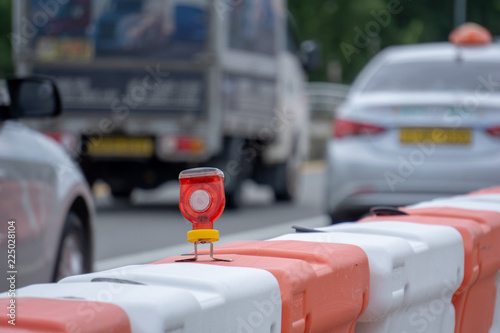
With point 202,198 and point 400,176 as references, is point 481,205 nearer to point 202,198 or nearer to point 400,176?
point 202,198

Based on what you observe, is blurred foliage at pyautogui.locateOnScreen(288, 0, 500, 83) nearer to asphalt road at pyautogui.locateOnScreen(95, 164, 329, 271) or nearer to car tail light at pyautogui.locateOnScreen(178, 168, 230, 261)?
asphalt road at pyautogui.locateOnScreen(95, 164, 329, 271)

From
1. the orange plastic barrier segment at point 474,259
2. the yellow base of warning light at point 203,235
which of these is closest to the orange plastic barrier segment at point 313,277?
the yellow base of warning light at point 203,235

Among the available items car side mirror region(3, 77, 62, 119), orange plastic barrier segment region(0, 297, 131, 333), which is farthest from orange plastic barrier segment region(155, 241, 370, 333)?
car side mirror region(3, 77, 62, 119)

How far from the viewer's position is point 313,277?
250 cm

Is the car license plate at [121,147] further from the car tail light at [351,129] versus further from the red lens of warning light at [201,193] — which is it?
the red lens of warning light at [201,193]

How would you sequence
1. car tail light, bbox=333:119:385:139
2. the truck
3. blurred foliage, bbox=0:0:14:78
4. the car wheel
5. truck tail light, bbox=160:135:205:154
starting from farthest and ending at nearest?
blurred foliage, bbox=0:0:14:78 < the truck < truck tail light, bbox=160:135:205:154 < car tail light, bbox=333:119:385:139 < the car wheel

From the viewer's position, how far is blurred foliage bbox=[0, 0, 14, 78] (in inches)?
1812

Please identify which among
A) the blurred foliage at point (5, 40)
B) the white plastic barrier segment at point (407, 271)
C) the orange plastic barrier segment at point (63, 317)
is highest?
the blurred foliage at point (5, 40)

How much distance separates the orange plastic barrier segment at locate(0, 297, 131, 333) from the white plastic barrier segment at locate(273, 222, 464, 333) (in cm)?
103

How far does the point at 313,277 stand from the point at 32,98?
265cm

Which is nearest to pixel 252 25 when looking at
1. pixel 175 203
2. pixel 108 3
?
pixel 108 3

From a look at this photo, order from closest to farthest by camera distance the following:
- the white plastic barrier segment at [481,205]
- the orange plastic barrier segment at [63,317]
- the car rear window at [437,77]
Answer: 1. the orange plastic barrier segment at [63,317]
2. the white plastic barrier segment at [481,205]
3. the car rear window at [437,77]

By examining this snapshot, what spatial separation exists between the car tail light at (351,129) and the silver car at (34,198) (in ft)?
8.23

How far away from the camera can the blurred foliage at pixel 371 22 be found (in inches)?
1758
